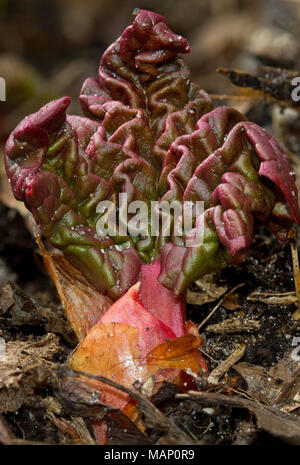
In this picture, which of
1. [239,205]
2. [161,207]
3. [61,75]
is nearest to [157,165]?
[161,207]

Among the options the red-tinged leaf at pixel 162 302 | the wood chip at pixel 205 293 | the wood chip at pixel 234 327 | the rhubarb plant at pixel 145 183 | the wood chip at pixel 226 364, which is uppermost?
the rhubarb plant at pixel 145 183

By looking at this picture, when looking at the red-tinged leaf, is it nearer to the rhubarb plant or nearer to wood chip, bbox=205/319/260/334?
the rhubarb plant

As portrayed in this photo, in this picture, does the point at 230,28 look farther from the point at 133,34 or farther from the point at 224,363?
the point at 224,363

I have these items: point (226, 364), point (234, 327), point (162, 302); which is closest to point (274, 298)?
point (234, 327)

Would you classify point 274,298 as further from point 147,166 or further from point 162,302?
point 147,166

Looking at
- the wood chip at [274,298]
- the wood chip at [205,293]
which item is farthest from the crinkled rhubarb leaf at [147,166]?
the wood chip at [205,293]

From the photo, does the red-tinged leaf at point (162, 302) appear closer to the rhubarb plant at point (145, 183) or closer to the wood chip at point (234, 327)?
the rhubarb plant at point (145, 183)
